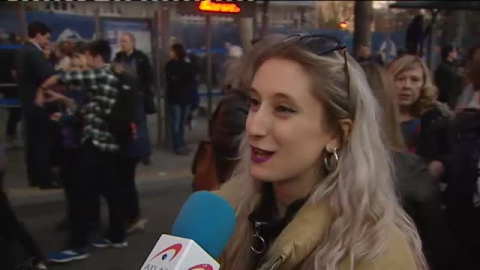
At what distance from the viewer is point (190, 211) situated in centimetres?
148

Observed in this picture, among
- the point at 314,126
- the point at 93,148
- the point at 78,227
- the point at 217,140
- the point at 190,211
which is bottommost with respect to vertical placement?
the point at 78,227

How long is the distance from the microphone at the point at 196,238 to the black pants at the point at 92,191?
3660 mm

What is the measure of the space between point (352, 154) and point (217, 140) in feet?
6.82

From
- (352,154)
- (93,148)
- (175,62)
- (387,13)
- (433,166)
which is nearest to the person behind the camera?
(352,154)

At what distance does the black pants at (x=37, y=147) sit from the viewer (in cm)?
684

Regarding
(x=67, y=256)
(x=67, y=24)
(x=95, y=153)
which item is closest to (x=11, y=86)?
(x=67, y=24)

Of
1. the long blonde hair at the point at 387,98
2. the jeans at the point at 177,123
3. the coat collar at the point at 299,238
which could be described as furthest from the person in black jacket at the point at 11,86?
the coat collar at the point at 299,238

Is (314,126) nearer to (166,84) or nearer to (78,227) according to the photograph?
(78,227)

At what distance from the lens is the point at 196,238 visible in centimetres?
139

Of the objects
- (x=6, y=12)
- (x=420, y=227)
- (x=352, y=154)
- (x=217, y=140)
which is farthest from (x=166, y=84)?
(x=352, y=154)

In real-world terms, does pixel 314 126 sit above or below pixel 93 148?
above

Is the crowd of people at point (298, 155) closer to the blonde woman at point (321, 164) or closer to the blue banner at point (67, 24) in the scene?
the blonde woman at point (321, 164)

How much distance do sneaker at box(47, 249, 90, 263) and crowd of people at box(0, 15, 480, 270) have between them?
10 mm

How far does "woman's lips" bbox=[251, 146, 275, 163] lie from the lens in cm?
155
